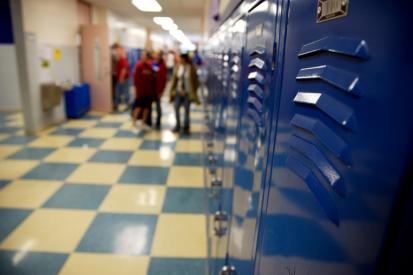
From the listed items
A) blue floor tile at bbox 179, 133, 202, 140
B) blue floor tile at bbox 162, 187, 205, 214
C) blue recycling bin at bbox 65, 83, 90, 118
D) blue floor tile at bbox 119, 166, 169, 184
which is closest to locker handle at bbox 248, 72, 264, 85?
blue floor tile at bbox 162, 187, 205, 214

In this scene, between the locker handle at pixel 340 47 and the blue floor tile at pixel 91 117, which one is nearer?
the locker handle at pixel 340 47

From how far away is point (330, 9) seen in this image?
444mm

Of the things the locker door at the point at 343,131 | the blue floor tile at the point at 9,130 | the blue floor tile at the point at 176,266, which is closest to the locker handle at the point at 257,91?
the locker door at the point at 343,131

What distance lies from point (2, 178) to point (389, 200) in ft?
13.6

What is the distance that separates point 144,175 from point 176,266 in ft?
5.78

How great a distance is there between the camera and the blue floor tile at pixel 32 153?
4281 mm

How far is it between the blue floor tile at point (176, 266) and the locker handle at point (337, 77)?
1.97 metres

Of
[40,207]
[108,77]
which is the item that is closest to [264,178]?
[40,207]

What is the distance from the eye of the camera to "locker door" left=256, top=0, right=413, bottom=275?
310 mm

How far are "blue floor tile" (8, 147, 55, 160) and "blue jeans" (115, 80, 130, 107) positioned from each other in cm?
352

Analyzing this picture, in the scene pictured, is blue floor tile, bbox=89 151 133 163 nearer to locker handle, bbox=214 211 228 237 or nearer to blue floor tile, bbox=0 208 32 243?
blue floor tile, bbox=0 208 32 243

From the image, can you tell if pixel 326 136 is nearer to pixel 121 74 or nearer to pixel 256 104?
pixel 256 104

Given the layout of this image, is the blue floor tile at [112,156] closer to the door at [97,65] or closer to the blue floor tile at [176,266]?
the blue floor tile at [176,266]

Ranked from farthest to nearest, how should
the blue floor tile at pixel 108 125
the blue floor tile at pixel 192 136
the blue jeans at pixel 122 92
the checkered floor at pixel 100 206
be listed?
the blue jeans at pixel 122 92 < the blue floor tile at pixel 108 125 < the blue floor tile at pixel 192 136 < the checkered floor at pixel 100 206
